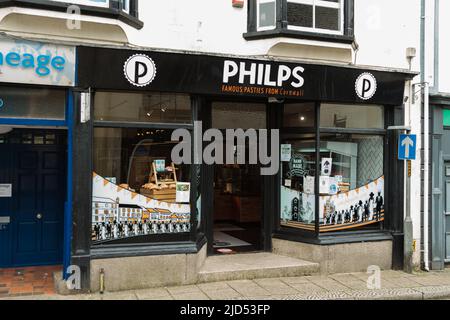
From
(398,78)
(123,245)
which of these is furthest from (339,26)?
(123,245)

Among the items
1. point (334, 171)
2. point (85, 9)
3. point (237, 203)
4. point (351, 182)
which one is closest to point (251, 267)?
point (334, 171)

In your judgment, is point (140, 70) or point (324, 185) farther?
point (324, 185)

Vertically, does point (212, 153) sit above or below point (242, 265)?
above

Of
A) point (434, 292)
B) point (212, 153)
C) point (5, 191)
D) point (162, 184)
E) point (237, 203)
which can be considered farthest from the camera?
point (237, 203)

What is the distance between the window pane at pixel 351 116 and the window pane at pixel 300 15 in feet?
5.30

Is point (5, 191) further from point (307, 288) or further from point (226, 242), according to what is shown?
point (307, 288)

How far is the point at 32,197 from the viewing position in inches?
327

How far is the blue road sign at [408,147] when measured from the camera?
334 inches

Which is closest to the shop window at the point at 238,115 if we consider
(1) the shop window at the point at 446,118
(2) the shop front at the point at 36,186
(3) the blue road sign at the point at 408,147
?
(3) the blue road sign at the point at 408,147

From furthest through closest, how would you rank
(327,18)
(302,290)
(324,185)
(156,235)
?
(324,185) → (327,18) → (156,235) → (302,290)

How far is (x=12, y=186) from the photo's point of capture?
816cm

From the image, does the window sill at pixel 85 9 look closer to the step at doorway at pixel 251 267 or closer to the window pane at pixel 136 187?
the window pane at pixel 136 187

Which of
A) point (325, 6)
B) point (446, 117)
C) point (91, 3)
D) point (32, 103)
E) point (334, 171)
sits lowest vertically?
point (334, 171)

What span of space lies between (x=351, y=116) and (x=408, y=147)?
1255mm
